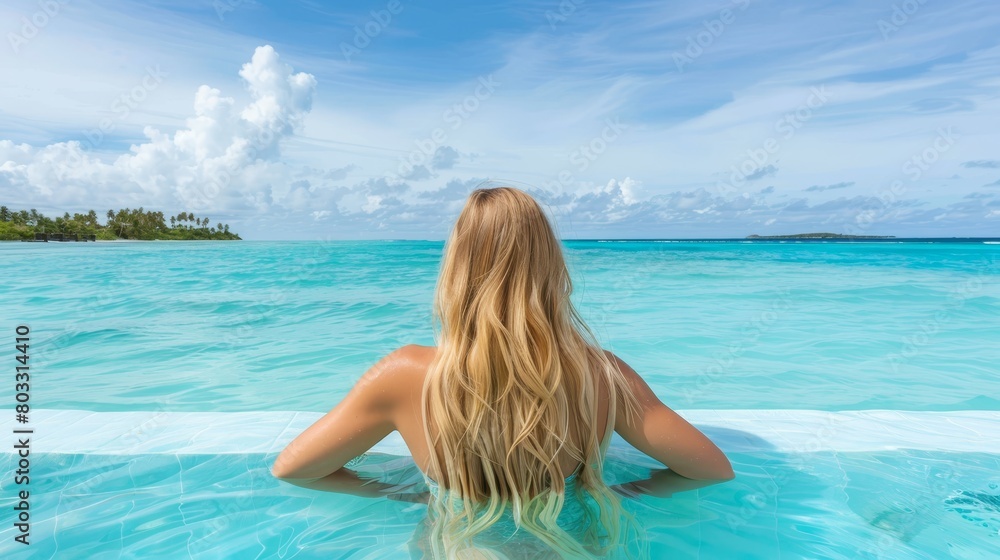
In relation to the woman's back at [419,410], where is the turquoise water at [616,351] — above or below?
below

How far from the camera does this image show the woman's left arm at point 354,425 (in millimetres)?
1708

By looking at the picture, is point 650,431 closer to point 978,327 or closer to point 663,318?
point 663,318

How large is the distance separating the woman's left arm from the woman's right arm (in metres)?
0.74

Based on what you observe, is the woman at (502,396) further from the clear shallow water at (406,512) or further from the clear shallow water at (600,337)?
the clear shallow water at (406,512)

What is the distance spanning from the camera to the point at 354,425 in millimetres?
1790

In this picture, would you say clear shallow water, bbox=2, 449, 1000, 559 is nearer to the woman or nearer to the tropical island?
the woman

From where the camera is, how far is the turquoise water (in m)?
2.34

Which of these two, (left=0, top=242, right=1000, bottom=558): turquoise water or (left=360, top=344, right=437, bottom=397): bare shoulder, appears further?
(left=0, top=242, right=1000, bottom=558): turquoise water

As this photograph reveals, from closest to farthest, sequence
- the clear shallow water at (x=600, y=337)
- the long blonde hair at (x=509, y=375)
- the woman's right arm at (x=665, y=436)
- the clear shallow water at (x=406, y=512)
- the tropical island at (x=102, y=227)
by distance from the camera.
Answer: the long blonde hair at (x=509, y=375) < the woman's right arm at (x=665, y=436) < the clear shallow water at (x=406, y=512) < the clear shallow water at (x=600, y=337) < the tropical island at (x=102, y=227)

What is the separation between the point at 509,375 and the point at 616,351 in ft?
18.3

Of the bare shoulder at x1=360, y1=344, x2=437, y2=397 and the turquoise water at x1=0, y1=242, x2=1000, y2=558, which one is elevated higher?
the bare shoulder at x1=360, y1=344, x2=437, y2=397

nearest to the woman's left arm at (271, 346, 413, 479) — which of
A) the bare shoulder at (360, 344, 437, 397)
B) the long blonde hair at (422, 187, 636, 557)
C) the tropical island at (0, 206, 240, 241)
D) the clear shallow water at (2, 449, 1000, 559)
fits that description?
the bare shoulder at (360, 344, 437, 397)

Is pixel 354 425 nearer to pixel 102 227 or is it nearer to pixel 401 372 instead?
pixel 401 372

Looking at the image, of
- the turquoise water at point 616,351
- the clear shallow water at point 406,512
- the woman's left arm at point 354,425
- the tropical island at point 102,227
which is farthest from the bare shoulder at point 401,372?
the tropical island at point 102,227
